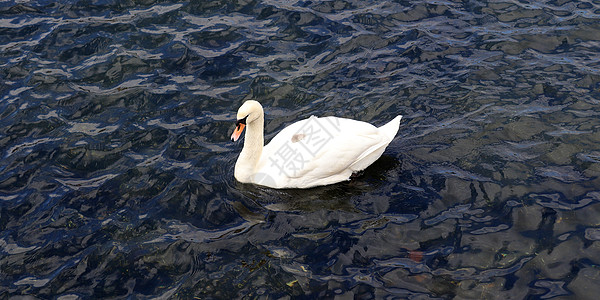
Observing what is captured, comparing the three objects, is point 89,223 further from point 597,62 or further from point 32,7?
point 597,62

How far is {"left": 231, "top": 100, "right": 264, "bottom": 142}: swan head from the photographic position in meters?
8.46

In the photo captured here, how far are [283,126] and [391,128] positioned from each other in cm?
192

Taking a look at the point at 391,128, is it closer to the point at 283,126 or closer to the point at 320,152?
the point at 320,152

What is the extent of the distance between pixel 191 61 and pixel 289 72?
72.8 inches

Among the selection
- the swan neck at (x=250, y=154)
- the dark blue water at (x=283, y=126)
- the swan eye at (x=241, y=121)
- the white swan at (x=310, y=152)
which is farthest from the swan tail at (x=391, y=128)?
the swan eye at (x=241, y=121)

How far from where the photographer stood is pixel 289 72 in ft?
36.7

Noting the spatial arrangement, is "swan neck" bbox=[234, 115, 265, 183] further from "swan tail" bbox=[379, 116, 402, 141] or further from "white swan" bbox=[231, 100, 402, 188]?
"swan tail" bbox=[379, 116, 402, 141]

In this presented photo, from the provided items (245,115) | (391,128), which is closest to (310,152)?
(245,115)

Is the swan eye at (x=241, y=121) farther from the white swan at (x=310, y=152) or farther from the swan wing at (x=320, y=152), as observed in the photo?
the swan wing at (x=320, y=152)

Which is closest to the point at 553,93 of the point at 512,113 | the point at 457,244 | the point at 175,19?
the point at 512,113

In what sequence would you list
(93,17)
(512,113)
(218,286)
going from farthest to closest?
(93,17) → (512,113) → (218,286)

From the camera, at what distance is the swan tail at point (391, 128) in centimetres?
910

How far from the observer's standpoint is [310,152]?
8.80m

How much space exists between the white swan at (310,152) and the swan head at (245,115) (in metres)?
0.02
